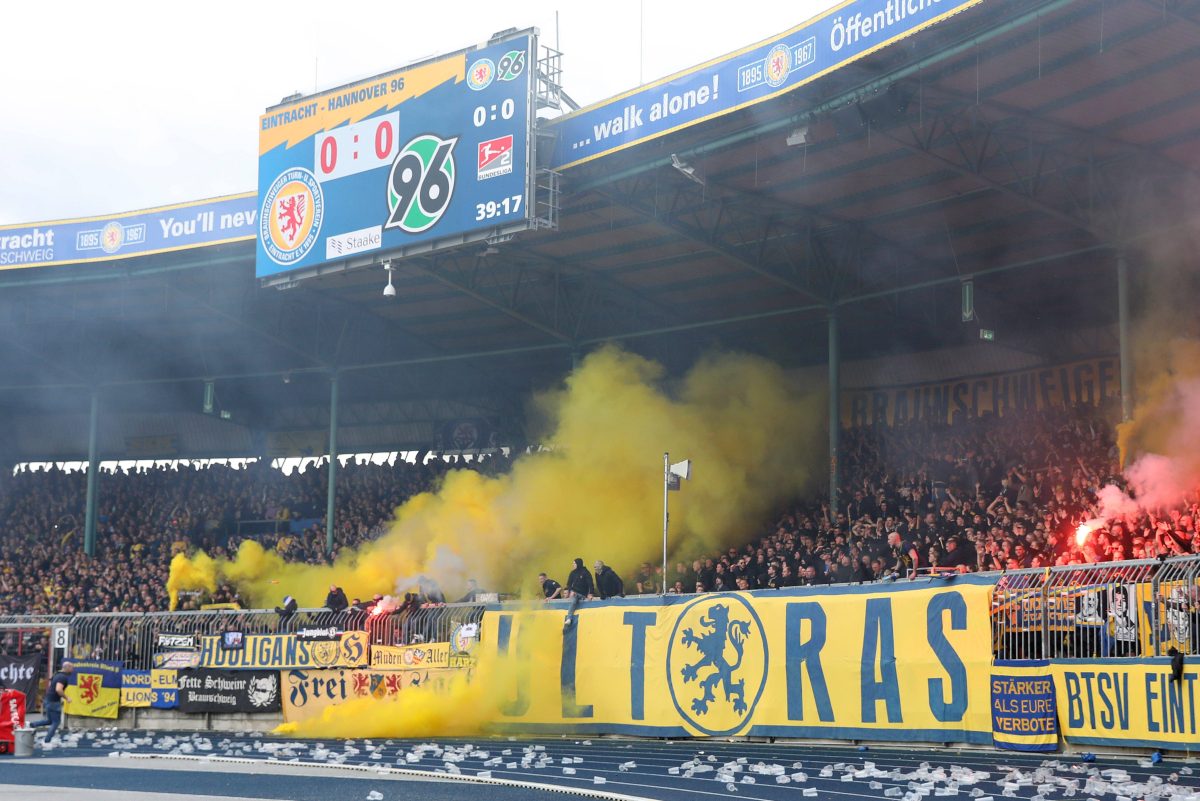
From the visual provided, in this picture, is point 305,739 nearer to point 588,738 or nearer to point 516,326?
point 588,738

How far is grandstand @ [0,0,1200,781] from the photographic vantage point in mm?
18469

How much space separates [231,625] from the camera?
23.6m

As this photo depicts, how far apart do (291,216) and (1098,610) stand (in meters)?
19.4

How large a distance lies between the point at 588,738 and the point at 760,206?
431 inches

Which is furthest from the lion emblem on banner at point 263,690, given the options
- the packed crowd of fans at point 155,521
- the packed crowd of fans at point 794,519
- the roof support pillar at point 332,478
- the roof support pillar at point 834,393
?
the roof support pillar at point 332,478

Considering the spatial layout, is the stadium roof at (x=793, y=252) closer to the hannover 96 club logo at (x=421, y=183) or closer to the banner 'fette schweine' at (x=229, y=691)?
the hannover 96 club logo at (x=421, y=183)

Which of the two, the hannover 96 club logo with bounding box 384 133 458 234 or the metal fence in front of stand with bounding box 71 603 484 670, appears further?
the hannover 96 club logo with bounding box 384 133 458 234

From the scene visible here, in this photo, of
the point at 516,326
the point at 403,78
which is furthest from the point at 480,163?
the point at 516,326

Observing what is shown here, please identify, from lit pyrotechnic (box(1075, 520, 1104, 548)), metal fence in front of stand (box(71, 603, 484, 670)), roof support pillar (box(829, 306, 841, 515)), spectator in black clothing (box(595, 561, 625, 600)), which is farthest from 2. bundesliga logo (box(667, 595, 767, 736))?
roof support pillar (box(829, 306, 841, 515))

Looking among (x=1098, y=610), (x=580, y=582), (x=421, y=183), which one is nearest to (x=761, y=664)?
(x=1098, y=610)

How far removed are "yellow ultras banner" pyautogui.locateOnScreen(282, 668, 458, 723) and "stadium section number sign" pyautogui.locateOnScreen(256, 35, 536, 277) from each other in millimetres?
8372

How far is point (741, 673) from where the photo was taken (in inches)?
675

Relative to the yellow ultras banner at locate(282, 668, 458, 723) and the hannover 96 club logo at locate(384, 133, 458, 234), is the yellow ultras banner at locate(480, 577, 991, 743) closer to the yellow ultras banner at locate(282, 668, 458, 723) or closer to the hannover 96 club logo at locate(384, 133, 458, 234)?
the yellow ultras banner at locate(282, 668, 458, 723)

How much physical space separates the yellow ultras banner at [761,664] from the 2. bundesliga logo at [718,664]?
0.02 metres
